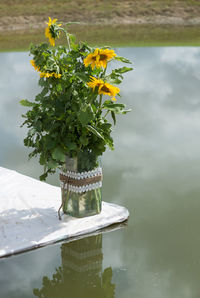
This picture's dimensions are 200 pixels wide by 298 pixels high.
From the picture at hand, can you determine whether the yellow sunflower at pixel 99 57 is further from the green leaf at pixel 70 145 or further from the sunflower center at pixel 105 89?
the green leaf at pixel 70 145

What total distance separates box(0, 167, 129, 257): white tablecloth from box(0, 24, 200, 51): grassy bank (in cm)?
921

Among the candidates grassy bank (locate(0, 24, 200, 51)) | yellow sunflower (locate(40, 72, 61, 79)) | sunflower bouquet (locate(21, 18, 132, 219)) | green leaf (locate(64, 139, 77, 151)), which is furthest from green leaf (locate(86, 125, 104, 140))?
grassy bank (locate(0, 24, 200, 51))

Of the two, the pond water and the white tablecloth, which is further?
the white tablecloth

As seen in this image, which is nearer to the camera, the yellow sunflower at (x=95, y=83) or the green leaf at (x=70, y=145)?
the yellow sunflower at (x=95, y=83)

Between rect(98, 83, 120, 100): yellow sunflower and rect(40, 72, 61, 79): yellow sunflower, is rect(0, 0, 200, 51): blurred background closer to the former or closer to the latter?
rect(40, 72, 61, 79): yellow sunflower

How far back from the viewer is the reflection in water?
2436 mm

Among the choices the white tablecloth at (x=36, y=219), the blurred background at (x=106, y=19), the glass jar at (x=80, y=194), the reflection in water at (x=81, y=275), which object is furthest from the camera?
the blurred background at (x=106, y=19)

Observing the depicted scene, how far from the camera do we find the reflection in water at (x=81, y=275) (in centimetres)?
244

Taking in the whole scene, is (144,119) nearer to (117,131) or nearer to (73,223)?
(117,131)

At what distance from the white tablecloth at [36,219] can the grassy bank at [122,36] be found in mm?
9210

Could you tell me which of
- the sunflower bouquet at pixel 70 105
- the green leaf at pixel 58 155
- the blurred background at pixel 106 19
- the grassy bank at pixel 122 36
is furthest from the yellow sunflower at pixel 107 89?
the blurred background at pixel 106 19

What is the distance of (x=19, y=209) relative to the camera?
3262 millimetres

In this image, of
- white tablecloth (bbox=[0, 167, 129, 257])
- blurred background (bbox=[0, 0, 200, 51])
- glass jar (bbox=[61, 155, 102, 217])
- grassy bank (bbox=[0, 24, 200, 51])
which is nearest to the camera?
white tablecloth (bbox=[0, 167, 129, 257])

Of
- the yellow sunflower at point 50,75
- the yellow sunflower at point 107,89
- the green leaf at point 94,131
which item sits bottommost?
the green leaf at point 94,131
